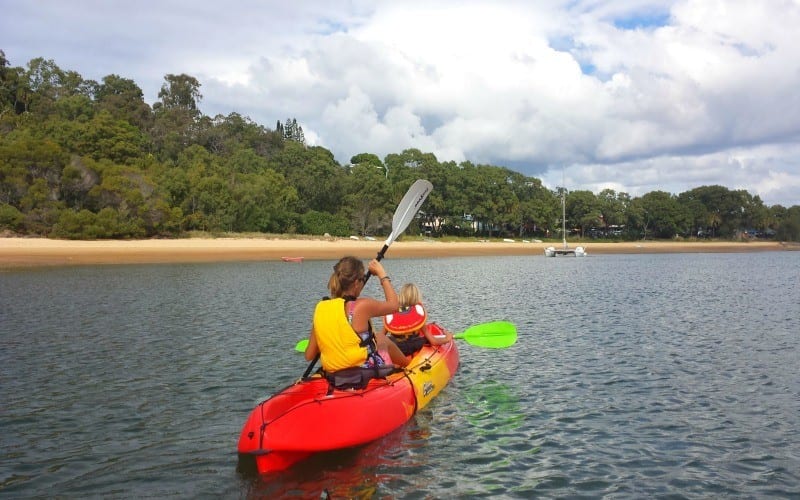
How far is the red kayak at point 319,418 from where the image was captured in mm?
6223

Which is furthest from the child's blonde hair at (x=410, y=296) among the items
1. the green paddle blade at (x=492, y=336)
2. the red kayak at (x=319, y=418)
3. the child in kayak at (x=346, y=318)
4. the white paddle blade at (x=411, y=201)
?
the child in kayak at (x=346, y=318)

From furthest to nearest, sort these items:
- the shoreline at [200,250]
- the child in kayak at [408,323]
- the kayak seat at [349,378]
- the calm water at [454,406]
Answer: the shoreline at [200,250]
the child in kayak at [408,323]
the kayak seat at [349,378]
the calm water at [454,406]

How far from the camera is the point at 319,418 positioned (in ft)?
21.4

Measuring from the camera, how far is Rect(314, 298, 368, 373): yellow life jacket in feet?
22.0

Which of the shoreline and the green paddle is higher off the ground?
the shoreline

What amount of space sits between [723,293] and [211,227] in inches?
1608

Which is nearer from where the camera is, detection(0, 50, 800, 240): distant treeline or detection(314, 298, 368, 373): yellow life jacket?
detection(314, 298, 368, 373): yellow life jacket

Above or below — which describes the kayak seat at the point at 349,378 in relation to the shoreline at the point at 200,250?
below

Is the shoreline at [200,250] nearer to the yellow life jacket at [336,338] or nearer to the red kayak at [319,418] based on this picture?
the red kayak at [319,418]

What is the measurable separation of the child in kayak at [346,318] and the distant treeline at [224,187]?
138 feet

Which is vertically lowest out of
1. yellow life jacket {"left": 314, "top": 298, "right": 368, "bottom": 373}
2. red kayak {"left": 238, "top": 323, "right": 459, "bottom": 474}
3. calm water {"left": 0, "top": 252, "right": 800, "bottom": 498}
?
calm water {"left": 0, "top": 252, "right": 800, "bottom": 498}

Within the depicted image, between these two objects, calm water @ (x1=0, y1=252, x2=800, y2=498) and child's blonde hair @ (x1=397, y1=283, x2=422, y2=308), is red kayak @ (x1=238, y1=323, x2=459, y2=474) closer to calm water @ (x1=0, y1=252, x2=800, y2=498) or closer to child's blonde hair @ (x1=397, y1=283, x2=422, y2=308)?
calm water @ (x1=0, y1=252, x2=800, y2=498)

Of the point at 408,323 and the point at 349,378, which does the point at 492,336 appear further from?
the point at 349,378

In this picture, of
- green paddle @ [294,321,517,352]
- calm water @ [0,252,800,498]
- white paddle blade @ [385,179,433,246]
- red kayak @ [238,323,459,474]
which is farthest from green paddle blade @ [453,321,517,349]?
red kayak @ [238,323,459,474]
